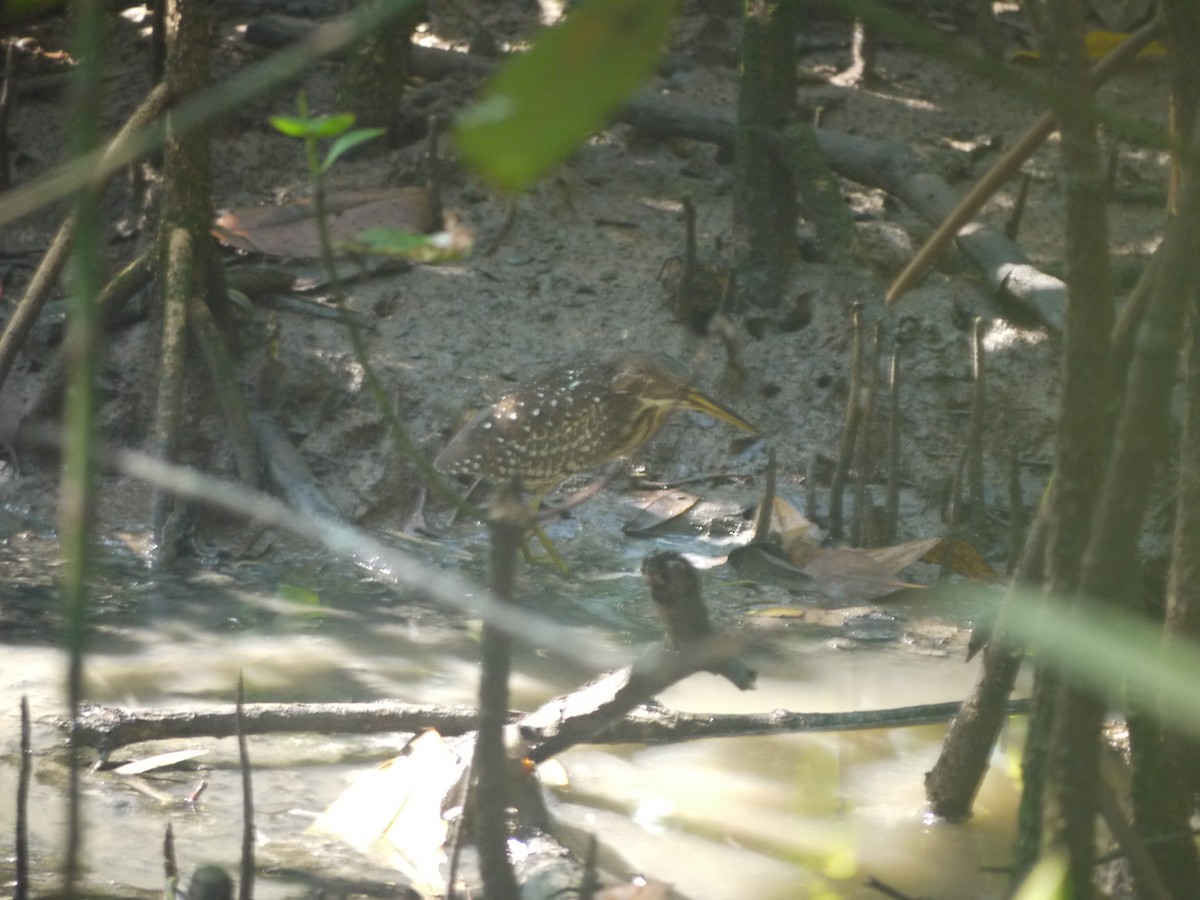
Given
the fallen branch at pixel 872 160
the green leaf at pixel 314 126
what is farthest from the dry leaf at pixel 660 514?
the green leaf at pixel 314 126

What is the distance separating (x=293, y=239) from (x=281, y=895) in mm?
5071

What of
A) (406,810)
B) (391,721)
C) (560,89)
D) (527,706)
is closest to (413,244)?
(560,89)

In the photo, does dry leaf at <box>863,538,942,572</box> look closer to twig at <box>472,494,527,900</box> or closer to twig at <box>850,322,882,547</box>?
twig at <box>850,322,882,547</box>

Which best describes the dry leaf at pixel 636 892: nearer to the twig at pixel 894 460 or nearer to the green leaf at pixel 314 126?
the green leaf at pixel 314 126

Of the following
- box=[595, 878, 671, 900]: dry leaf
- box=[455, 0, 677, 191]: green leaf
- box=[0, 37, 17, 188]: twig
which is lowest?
box=[595, 878, 671, 900]: dry leaf

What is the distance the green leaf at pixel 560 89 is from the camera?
2.52 ft

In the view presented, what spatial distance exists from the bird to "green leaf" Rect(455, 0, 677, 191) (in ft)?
18.3

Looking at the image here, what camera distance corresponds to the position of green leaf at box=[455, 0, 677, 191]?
0.77 meters

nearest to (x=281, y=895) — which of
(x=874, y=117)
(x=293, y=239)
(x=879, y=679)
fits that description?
(x=879, y=679)

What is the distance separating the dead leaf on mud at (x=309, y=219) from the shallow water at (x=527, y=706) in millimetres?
1910

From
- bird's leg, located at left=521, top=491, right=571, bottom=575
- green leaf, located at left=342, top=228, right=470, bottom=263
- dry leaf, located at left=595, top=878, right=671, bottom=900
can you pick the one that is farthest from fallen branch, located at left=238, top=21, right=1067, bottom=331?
green leaf, located at left=342, top=228, right=470, bottom=263

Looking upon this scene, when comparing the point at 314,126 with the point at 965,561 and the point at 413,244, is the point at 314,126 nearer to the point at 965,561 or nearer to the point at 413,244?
the point at 413,244

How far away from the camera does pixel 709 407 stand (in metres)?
7.02

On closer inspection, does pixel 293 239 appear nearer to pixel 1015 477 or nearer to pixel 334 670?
pixel 334 670
